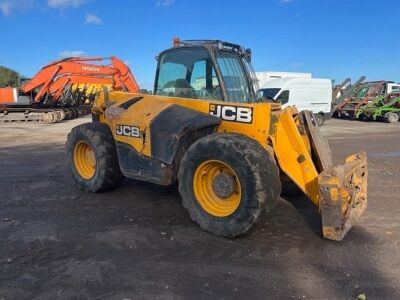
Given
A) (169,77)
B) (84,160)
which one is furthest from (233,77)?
(84,160)

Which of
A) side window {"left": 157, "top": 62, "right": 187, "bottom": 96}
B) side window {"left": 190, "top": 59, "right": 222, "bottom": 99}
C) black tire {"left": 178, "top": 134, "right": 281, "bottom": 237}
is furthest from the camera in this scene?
side window {"left": 157, "top": 62, "right": 187, "bottom": 96}

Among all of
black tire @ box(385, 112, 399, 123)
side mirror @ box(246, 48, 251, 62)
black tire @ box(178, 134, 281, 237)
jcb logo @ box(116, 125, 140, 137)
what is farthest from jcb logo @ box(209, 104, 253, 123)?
black tire @ box(385, 112, 399, 123)

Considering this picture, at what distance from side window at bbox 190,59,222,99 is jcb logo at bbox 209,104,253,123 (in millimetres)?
369

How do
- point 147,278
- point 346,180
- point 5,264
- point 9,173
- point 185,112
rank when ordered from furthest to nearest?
1. point 9,173
2. point 185,112
3. point 346,180
4. point 5,264
5. point 147,278

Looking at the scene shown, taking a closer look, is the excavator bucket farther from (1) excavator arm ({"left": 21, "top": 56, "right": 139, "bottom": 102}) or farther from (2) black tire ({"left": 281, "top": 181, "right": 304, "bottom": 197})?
(1) excavator arm ({"left": 21, "top": 56, "right": 139, "bottom": 102})

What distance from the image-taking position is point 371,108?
2459 cm

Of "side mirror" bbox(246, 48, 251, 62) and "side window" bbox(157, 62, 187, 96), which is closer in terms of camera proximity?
"side window" bbox(157, 62, 187, 96)

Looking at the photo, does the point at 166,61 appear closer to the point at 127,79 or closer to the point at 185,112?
the point at 185,112

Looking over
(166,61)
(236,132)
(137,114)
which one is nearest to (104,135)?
(137,114)

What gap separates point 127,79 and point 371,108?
13.6 meters

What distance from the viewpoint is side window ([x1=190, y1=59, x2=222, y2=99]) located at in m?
5.71

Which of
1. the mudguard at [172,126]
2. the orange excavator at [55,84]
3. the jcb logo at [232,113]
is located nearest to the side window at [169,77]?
the mudguard at [172,126]

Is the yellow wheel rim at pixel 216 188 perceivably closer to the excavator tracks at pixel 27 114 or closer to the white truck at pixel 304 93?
the white truck at pixel 304 93

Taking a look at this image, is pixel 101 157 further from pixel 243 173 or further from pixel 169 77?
pixel 243 173
